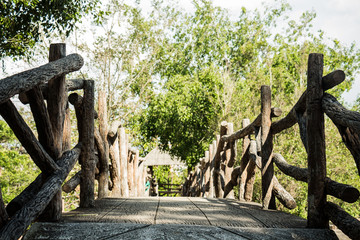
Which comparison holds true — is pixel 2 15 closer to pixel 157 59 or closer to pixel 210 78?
pixel 210 78

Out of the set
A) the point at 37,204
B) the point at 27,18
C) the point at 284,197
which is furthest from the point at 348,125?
the point at 27,18

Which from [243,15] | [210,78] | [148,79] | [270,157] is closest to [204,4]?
[243,15]

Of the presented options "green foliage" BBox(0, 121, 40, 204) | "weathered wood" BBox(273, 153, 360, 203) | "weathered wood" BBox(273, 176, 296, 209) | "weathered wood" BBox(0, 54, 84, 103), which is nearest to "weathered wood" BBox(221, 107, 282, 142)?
"weathered wood" BBox(273, 176, 296, 209)

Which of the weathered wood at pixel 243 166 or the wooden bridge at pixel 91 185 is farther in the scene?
the weathered wood at pixel 243 166

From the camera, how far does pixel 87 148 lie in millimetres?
3186

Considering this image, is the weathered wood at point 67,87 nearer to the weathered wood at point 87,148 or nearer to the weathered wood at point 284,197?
the weathered wood at point 87,148

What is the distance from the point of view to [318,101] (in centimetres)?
244

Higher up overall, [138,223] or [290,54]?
[290,54]

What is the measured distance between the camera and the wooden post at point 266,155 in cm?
350

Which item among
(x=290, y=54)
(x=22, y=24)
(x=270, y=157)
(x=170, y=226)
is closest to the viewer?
(x=170, y=226)

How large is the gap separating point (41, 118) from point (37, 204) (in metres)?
0.50

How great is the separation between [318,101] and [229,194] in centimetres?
410

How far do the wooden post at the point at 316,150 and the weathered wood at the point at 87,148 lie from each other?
1.82 m

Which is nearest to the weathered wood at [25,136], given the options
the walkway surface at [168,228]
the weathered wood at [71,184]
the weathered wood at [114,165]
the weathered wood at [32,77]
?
the weathered wood at [32,77]
